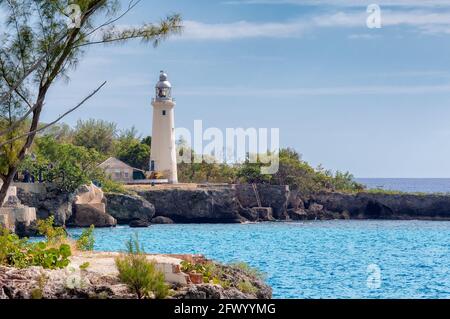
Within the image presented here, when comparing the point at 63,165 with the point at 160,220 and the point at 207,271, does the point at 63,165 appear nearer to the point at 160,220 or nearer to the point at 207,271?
the point at 160,220

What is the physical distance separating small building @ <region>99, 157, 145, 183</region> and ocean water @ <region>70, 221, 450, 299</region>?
10.2 meters

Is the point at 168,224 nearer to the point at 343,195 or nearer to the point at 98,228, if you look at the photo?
the point at 98,228

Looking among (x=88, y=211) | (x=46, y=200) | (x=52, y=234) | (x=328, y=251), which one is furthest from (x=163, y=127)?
(x=52, y=234)

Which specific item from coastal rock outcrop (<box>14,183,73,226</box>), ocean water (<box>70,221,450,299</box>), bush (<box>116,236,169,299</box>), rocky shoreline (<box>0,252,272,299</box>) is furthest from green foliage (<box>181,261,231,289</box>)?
coastal rock outcrop (<box>14,183,73,226</box>)

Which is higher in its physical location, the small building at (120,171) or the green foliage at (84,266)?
the small building at (120,171)

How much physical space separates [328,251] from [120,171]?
3748 centimetres

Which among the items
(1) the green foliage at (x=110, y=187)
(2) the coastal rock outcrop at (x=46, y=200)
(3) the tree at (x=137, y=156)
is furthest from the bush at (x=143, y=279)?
(3) the tree at (x=137, y=156)

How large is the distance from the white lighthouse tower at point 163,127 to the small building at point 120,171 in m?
4.29

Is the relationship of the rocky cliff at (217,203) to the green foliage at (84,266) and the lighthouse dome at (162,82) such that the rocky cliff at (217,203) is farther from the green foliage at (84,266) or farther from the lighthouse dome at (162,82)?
the green foliage at (84,266)

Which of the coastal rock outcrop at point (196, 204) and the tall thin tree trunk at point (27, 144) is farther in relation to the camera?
the coastal rock outcrop at point (196, 204)

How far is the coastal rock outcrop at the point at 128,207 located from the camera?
79875 mm

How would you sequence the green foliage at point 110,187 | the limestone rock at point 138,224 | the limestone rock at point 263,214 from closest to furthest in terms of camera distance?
the limestone rock at point 138,224 < the green foliage at point 110,187 < the limestone rock at point 263,214
